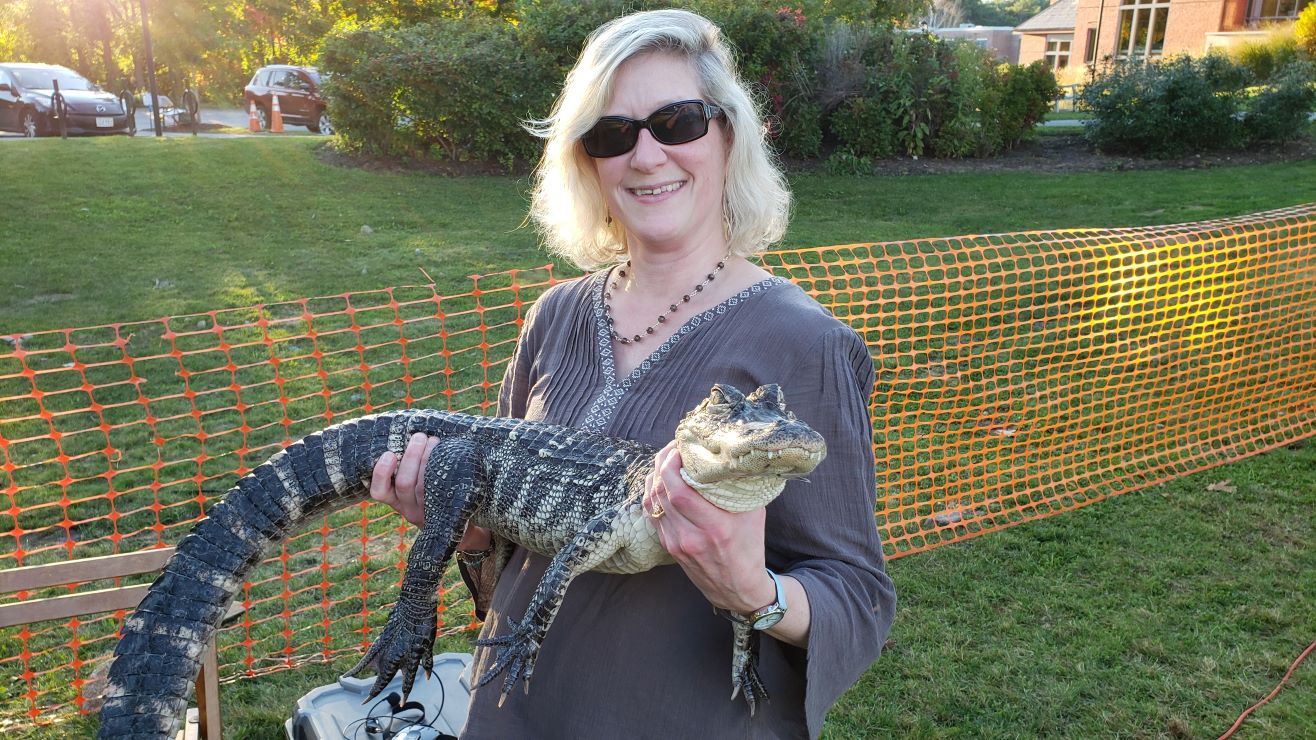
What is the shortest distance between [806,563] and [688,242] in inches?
30.4

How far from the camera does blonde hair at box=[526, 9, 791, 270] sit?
6.60 ft

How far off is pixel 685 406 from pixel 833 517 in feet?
1.23

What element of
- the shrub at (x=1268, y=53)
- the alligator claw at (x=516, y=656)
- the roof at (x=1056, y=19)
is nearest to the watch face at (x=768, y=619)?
the alligator claw at (x=516, y=656)

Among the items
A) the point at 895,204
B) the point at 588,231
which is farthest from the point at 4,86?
the point at 588,231

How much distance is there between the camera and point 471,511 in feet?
7.37

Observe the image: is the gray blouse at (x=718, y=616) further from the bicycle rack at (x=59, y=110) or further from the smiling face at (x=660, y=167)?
the bicycle rack at (x=59, y=110)

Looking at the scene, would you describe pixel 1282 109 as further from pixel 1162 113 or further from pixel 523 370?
pixel 523 370

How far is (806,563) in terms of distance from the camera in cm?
178

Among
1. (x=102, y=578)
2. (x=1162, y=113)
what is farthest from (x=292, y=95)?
(x=102, y=578)

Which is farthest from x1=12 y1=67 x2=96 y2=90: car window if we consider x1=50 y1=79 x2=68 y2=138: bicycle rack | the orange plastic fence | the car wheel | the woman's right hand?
the woman's right hand

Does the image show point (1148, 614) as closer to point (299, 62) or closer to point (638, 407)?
point (638, 407)

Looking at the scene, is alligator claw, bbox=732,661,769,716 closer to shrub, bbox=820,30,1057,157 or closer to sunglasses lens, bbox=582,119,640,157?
sunglasses lens, bbox=582,119,640,157

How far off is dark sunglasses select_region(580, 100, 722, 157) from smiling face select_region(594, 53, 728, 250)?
13 mm

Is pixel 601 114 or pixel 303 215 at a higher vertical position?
pixel 601 114
